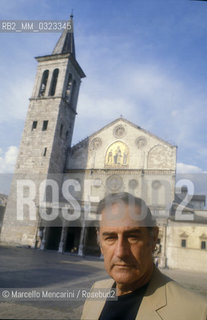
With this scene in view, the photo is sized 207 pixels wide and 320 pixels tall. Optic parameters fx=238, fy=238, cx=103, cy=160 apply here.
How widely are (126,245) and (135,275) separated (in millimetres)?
157

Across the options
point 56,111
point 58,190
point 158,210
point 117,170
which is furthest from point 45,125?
point 158,210

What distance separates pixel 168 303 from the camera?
115 centimetres

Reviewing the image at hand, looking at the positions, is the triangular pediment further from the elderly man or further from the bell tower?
the elderly man

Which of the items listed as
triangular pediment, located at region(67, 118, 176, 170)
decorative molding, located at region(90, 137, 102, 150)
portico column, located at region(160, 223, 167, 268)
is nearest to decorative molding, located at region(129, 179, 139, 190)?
triangular pediment, located at region(67, 118, 176, 170)

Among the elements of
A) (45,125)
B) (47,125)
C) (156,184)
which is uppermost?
(45,125)

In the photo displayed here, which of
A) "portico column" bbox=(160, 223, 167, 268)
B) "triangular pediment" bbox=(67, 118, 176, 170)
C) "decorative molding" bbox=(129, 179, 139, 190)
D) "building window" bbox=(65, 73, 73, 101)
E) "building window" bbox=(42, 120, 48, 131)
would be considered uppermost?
"building window" bbox=(65, 73, 73, 101)

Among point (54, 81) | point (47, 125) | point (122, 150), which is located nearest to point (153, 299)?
point (122, 150)

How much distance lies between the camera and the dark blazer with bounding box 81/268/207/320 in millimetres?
1067

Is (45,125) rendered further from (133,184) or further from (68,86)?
(133,184)

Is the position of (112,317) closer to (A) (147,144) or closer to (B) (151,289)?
(B) (151,289)

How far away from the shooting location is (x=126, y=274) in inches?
50.0

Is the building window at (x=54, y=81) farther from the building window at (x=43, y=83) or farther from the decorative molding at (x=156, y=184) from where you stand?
the decorative molding at (x=156, y=184)

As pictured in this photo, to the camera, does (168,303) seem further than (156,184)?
No

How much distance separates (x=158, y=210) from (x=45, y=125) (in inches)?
641
